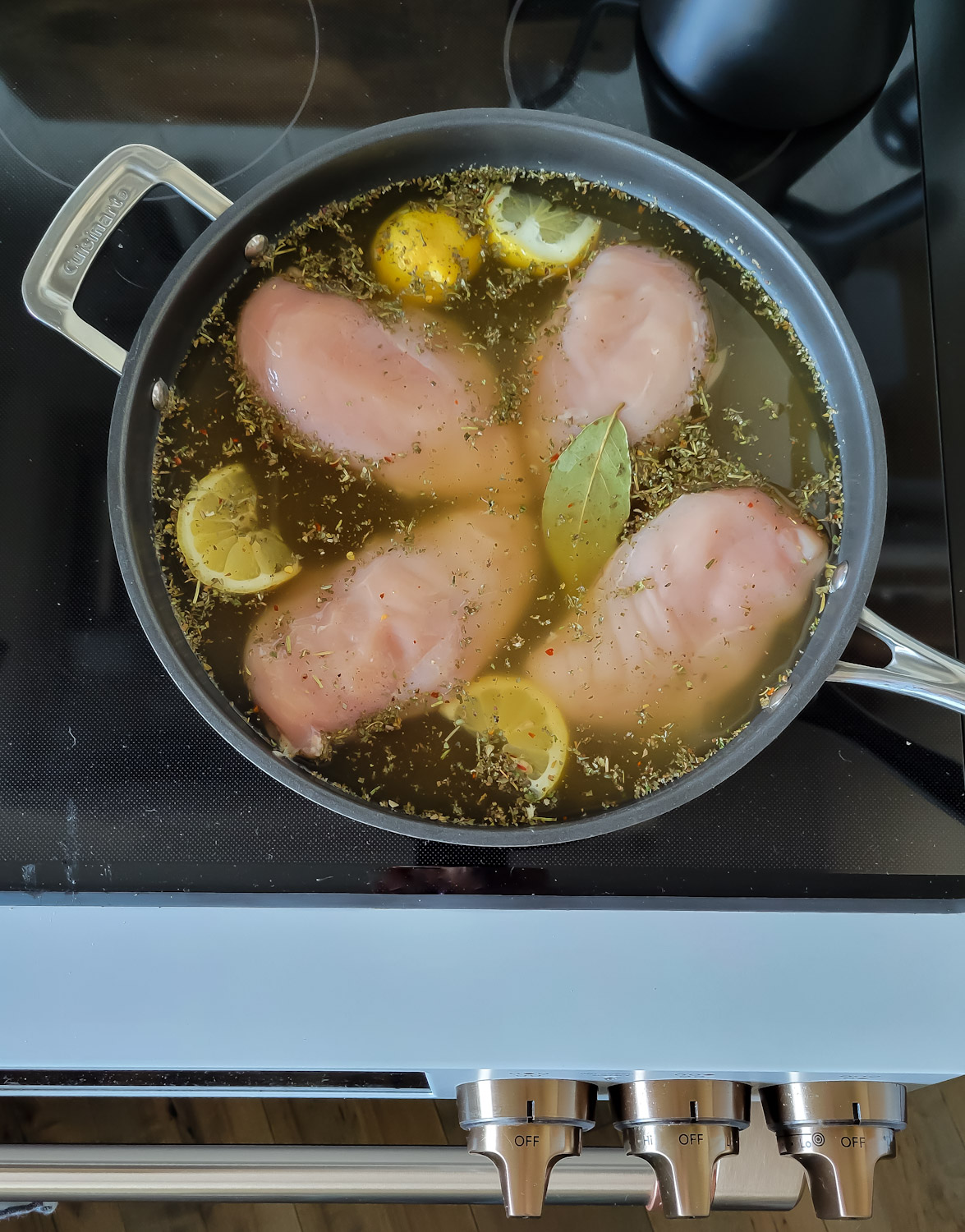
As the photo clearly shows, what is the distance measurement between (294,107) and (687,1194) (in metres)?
1.04

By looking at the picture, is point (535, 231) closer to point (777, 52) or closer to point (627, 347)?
point (627, 347)

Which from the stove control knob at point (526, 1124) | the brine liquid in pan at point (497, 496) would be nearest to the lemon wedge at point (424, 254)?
the brine liquid in pan at point (497, 496)

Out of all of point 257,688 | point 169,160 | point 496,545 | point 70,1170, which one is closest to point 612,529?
point 496,545

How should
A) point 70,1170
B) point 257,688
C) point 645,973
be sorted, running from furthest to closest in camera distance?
1. point 70,1170
2. point 257,688
3. point 645,973

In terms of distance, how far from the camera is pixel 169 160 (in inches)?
29.4

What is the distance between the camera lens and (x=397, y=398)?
0.89 metres

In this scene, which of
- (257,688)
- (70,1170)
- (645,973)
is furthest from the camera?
A: (70,1170)

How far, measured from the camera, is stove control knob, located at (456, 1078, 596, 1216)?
738 millimetres

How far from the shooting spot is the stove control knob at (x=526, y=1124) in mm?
738

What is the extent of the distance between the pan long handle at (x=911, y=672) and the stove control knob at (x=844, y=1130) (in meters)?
0.33

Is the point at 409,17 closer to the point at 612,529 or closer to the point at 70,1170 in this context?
the point at 612,529

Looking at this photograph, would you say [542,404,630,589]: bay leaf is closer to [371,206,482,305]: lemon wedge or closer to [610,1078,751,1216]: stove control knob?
[371,206,482,305]: lemon wedge

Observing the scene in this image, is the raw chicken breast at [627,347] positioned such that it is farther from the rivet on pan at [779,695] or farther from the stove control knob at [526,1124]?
the stove control knob at [526,1124]

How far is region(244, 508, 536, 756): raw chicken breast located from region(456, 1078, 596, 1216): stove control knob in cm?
33
